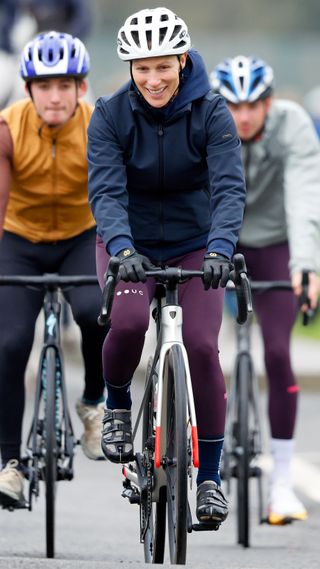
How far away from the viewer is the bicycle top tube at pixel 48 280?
286 inches

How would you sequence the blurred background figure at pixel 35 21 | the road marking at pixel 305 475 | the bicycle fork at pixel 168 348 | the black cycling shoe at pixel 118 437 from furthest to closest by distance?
the blurred background figure at pixel 35 21
the road marking at pixel 305 475
the black cycling shoe at pixel 118 437
the bicycle fork at pixel 168 348

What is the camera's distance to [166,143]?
6332 millimetres

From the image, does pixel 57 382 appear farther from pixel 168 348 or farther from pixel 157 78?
pixel 157 78

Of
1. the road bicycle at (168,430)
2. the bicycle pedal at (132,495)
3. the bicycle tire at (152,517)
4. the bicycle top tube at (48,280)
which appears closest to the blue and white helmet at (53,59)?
the bicycle top tube at (48,280)

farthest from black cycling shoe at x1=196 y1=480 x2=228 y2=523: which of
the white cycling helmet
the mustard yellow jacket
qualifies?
the mustard yellow jacket

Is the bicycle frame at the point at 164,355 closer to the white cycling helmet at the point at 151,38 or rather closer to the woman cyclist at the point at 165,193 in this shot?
the woman cyclist at the point at 165,193

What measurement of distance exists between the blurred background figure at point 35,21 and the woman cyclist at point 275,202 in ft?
19.5

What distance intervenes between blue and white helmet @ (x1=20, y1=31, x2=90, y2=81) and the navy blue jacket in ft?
3.68

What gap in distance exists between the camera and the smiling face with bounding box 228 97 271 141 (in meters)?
8.44

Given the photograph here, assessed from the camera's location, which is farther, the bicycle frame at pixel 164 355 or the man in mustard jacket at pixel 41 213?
the man in mustard jacket at pixel 41 213

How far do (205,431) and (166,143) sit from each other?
114 centimetres

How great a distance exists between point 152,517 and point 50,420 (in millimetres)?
1126

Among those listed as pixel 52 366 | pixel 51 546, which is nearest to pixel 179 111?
pixel 52 366

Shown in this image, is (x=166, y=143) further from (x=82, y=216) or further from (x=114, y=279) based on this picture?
(x=82, y=216)
